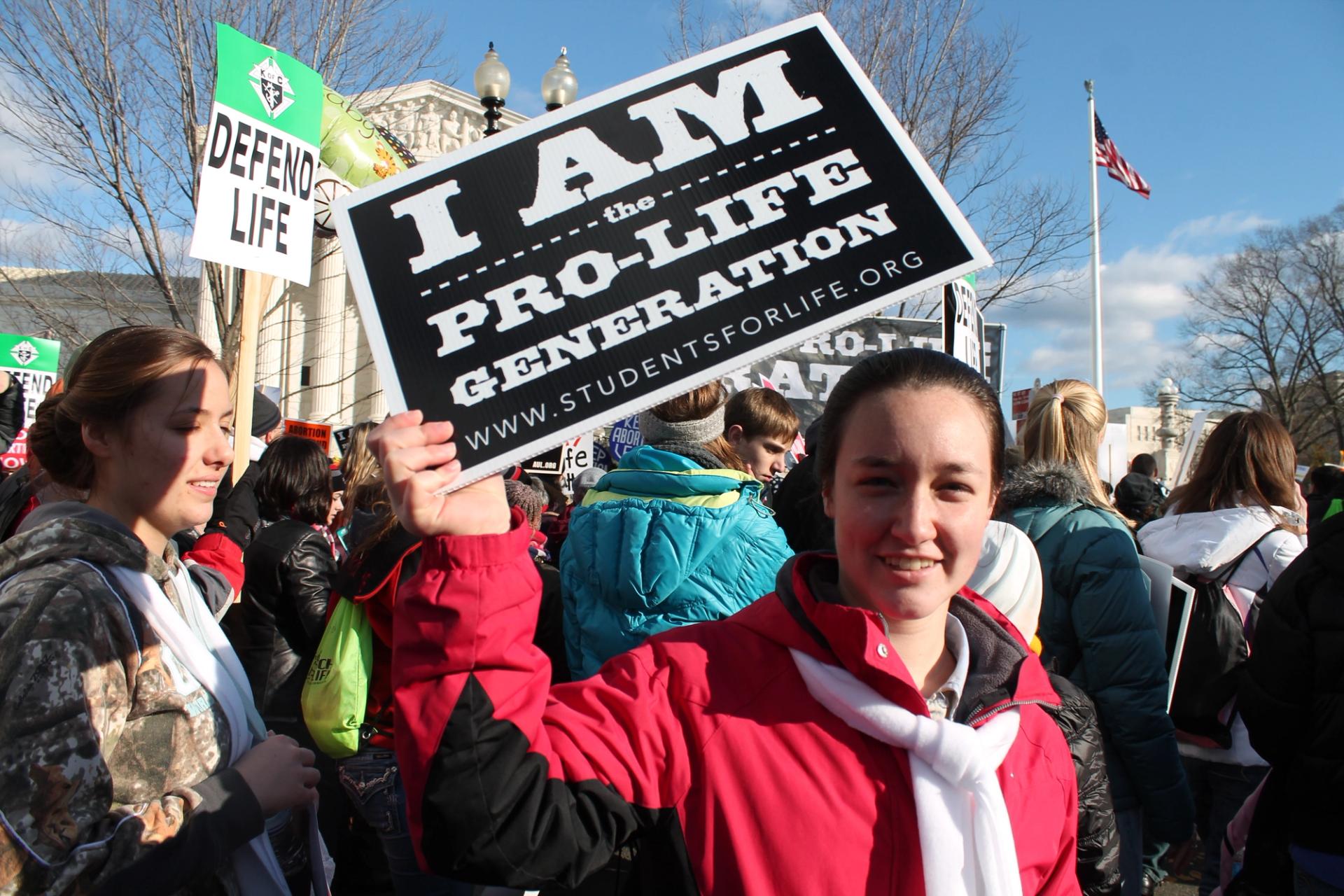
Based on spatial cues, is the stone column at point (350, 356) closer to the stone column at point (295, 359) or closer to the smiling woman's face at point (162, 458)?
the stone column at point (295, 359)

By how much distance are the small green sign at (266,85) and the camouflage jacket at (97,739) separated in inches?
122

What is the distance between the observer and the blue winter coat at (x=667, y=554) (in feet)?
8.91

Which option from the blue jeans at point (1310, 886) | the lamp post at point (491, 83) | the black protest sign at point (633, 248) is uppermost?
the lamp post at point (491, 83)

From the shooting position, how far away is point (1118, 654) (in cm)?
309

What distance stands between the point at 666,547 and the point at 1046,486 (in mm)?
1569

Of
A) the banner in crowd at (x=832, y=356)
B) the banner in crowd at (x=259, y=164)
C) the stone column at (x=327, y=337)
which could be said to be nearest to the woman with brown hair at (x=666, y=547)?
the banner in crowd at (x=259, y=164)

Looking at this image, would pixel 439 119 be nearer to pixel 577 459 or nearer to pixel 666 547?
pixel 577 459

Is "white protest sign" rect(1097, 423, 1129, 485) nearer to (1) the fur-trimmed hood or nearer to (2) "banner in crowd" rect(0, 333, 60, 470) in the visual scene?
(1) the fur-trimmed hood

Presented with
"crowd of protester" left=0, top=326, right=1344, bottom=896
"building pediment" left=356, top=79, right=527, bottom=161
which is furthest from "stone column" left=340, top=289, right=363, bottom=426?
"crowd of protester" left=0, top=326, right=1344, bottom=896

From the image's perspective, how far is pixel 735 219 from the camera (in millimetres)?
1665

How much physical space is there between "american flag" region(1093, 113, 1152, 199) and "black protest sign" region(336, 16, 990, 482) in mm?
19517

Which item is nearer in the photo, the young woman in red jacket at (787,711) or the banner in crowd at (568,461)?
the young woman in red jacket at (787,711)

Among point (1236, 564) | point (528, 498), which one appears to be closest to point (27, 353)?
point (528, 498)

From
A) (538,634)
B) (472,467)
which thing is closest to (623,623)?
(538,634)
